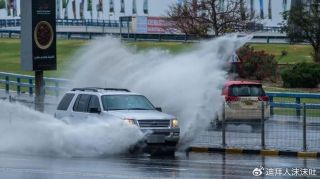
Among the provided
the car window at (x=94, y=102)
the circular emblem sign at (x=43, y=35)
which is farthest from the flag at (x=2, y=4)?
the car window at (x=94, y=102)

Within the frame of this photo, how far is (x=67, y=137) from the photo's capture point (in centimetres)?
2275

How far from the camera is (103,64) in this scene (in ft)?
104

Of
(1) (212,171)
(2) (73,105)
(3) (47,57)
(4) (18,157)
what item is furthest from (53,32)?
(1) (212,171)

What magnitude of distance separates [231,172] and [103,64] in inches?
554

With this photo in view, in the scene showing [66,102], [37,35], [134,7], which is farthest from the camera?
[134,7]

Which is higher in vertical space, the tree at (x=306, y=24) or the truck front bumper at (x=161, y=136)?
the tree at (x=306, y=24)

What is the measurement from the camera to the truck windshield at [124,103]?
23.5 m

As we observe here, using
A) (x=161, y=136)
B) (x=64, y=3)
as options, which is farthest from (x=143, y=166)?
(x=64, y=3)

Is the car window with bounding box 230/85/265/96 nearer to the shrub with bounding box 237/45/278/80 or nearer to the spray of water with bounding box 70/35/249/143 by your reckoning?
the spray of water with bounding box 70/35/249/143

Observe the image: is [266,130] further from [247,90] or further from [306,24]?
[306,24]

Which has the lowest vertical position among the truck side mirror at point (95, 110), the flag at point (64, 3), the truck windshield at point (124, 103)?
the truck side mirror at point (95, 110)

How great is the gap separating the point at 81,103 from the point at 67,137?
186 centimetres

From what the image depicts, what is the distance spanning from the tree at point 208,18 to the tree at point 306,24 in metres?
3.16

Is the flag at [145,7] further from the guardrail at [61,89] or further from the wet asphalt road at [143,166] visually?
the wet asphalt road at [143,166]
